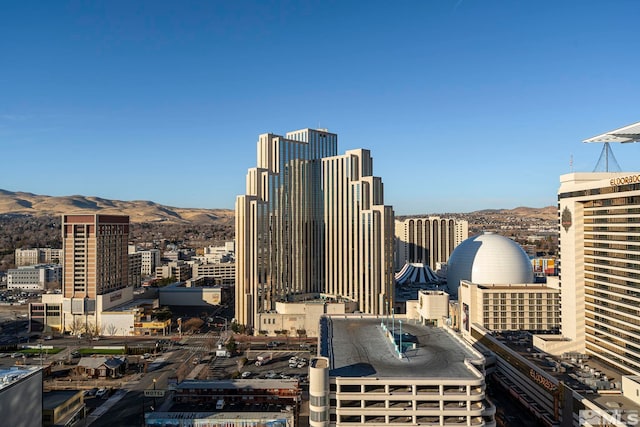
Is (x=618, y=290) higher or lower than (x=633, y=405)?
higher

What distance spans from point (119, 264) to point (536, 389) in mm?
69289

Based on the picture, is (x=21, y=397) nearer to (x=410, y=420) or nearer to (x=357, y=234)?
(x=410, y=420)

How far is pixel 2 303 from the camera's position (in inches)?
4107

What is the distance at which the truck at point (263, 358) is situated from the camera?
63.2 m

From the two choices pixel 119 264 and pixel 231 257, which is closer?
pixel 119 264

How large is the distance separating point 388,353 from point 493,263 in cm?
4524

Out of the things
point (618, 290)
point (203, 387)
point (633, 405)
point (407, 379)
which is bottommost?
point (203, 387)

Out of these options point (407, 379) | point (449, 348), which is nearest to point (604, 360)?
point (449, 348)

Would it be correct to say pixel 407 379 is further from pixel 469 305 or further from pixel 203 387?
pixel 469 305

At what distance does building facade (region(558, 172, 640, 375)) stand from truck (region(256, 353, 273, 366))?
117ft

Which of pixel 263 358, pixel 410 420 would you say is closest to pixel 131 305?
pixel 263 358

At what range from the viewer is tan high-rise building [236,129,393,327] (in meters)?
→ 78.6

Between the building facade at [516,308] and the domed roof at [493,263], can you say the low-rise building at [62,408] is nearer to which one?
the building facade at [516,308]

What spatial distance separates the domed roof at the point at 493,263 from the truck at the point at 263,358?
35187 mm
